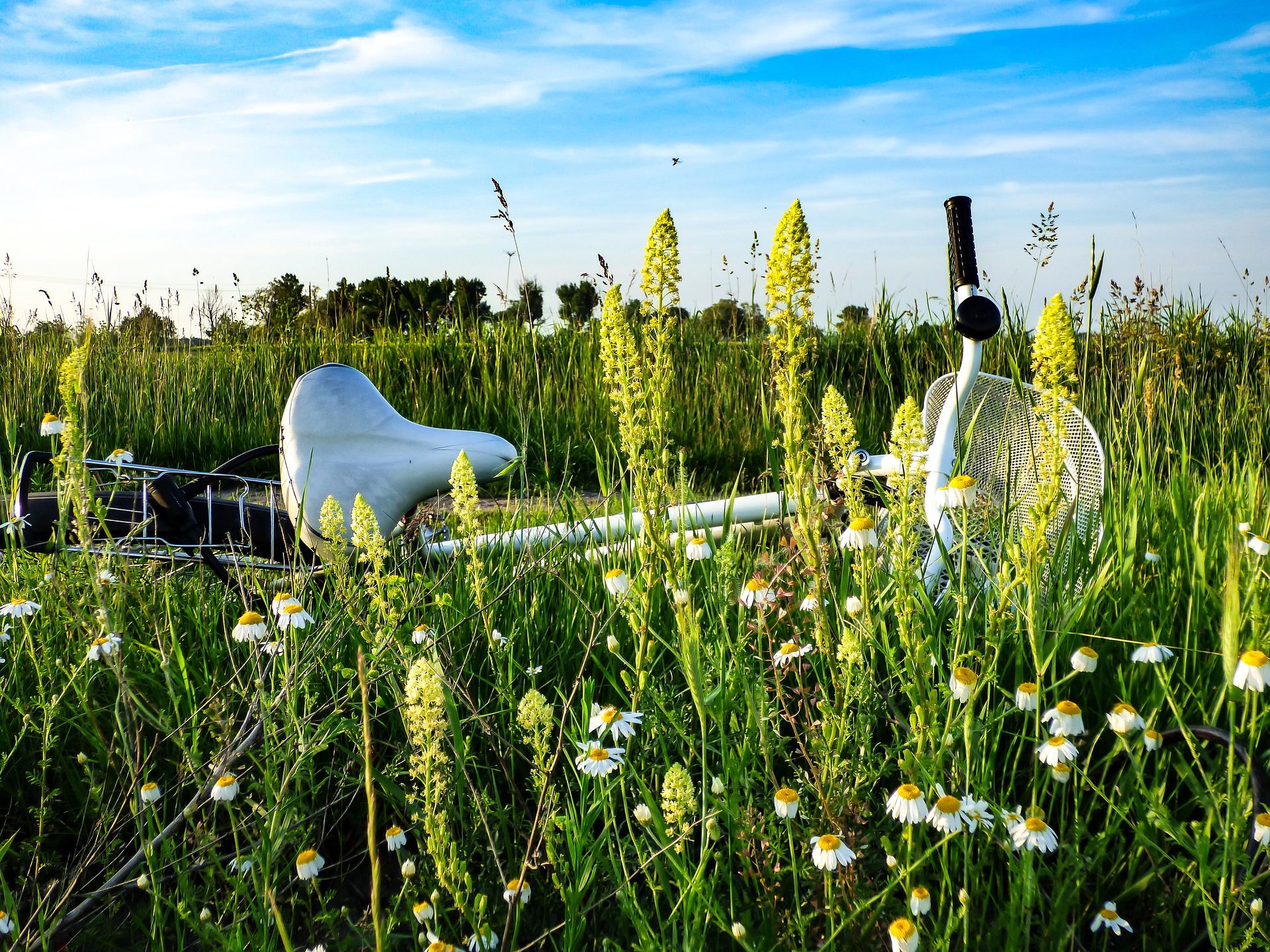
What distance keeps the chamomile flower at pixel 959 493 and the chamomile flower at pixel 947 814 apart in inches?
16.1

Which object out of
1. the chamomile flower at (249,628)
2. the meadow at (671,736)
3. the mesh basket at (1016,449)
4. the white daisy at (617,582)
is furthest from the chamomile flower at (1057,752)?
the chamomile flower at (249,628)

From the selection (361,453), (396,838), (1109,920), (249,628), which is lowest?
(1109,920)

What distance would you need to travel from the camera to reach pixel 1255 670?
3.76ft

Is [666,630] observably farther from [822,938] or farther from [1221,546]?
[1221,546]

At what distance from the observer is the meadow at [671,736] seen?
46.9 inches

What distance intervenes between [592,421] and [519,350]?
4.47 ft

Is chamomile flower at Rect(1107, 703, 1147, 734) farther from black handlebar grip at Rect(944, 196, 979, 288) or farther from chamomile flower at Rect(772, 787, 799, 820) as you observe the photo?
black handlebar grip at Rect(944, 196, 979, 288)

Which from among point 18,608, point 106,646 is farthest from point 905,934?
point 18,608

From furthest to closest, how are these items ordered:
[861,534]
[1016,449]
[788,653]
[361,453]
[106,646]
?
1. [361,453]
2. [1016,449]
3. [788,653]
4. [106,646]
5. [861,534]

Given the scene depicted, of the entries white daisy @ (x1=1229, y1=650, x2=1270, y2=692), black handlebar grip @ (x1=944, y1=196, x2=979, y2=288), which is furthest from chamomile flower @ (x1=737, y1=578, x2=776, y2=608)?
black handlebar grip @ (x1=944, y1=196, x2=979, y2=288)

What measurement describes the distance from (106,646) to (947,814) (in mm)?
1369

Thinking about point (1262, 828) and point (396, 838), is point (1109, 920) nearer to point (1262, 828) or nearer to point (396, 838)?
point (1262, 828)

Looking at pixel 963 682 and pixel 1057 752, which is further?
pixel 1057 752

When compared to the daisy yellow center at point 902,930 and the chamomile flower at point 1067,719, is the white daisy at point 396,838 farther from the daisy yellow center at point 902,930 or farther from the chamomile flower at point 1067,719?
the chamomile flower at point 1067,719
